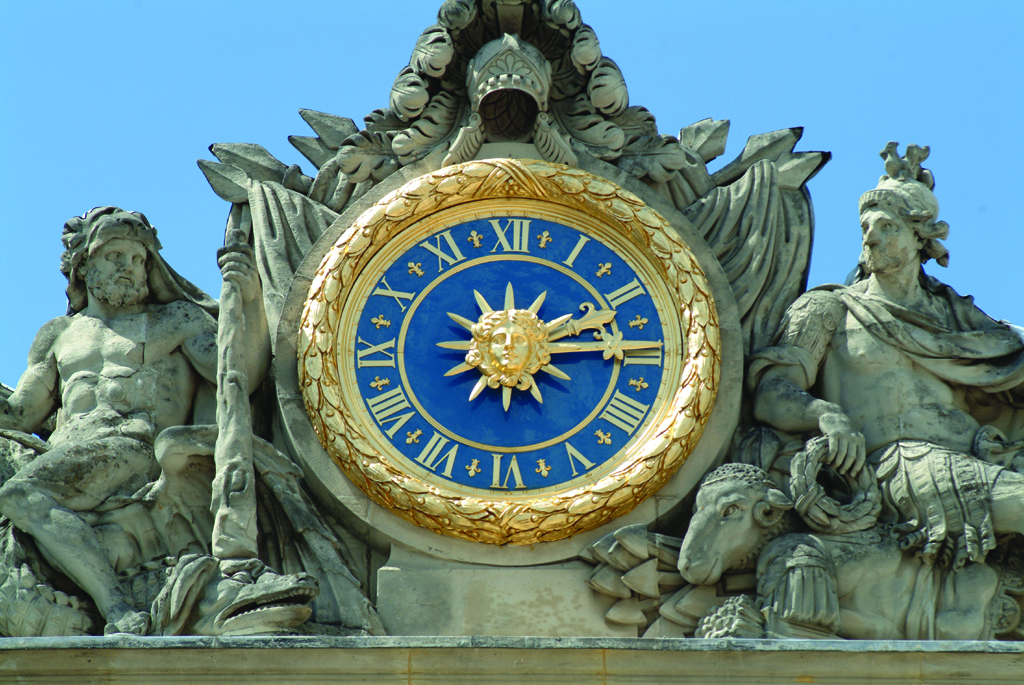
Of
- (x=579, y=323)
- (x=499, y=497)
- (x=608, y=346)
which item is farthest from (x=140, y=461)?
(x=608, y=346)

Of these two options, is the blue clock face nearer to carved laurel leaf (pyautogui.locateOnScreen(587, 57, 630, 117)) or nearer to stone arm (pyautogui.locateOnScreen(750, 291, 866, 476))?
stone arm (pyautogui.locateOnScreen(750, 291, 866, 476))

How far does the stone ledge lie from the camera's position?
1130 cm

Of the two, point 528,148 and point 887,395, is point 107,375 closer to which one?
point 528,148

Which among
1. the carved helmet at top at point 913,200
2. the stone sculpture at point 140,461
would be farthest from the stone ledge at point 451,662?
the carved helmet at top at point 913,200

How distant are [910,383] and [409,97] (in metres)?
3.31

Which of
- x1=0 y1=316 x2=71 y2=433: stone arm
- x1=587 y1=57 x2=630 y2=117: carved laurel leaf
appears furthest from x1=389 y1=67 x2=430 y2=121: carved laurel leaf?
x1=0 y1=316 x2=71 y2=433: stone arm

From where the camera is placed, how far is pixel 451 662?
11320 mm

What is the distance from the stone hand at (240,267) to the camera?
41.5 feet

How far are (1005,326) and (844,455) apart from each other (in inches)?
52.3

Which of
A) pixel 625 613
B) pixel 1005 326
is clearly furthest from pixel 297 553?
pixel 1005 326

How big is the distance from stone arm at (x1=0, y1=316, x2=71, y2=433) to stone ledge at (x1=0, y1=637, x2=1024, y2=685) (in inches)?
72.6

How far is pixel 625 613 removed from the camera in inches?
472

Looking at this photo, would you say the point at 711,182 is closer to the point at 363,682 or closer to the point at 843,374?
the point at 843,374

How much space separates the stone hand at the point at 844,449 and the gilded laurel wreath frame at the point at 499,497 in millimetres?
689
